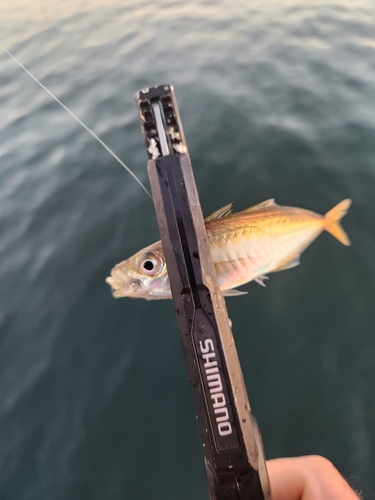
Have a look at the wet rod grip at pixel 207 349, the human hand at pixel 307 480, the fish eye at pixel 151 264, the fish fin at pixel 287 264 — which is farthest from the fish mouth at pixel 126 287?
the human hand at pixel 307 480

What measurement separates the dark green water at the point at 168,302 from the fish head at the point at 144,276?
0.74 meters

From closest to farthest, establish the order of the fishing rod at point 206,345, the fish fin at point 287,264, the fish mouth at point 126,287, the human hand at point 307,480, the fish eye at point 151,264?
the fishing rod at point 206,345 < the human hand at point 307,480 < the fish eye at point 151,264 < the fish mouth at point 126,287 < the fish fin at point 287,264

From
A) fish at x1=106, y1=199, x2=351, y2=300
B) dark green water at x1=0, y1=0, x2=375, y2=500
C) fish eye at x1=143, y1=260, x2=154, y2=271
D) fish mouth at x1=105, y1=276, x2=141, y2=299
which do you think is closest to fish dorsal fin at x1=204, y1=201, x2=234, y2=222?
fish at x1=106, y1=199, x2=351, y2=300

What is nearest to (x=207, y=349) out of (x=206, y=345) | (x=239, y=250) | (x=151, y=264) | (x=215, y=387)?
(x=206, y=345)

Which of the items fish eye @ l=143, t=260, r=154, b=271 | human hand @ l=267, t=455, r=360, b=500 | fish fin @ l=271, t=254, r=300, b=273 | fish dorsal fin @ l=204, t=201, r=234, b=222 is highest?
fish dorsal fin @ l=204, t=201, r=234, b=222

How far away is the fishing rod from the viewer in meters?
1.79

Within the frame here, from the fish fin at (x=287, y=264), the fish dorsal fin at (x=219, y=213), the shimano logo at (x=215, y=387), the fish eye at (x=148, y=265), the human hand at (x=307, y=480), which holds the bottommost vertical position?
the human hand at (x=307, y=480)

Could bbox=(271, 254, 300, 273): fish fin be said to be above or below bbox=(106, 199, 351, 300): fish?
below

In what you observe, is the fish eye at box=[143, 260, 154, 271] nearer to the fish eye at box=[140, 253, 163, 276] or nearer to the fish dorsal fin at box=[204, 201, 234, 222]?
the fish eye at box=[140, 253, 163, 276]

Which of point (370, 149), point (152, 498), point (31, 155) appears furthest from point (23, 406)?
point (370, 149)

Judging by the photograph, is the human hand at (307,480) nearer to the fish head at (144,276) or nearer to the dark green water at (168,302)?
the dark green water at (168,302)

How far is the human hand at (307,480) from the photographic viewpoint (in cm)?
228

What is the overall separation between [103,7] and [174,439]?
11280 millimetres

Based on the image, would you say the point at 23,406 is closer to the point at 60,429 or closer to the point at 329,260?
the point at 60,429
